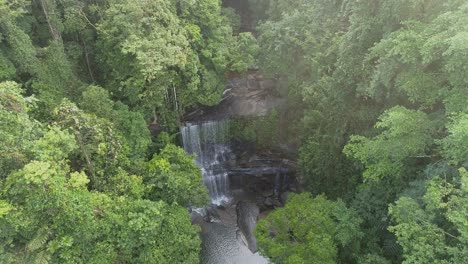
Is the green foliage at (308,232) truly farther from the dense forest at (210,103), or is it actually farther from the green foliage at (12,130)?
the green foliage at (12,130)

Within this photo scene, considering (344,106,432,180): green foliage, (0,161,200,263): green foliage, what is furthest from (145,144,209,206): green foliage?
(344,106,432,180): green foliage

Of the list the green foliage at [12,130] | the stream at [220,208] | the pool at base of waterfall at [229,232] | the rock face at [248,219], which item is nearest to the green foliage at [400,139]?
the pool at base of waterfall at [229,232]

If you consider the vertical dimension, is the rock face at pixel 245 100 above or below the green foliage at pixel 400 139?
below

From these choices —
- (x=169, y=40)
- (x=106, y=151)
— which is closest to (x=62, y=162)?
(x=106, y=151)

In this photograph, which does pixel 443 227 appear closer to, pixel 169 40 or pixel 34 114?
pixel 169 40

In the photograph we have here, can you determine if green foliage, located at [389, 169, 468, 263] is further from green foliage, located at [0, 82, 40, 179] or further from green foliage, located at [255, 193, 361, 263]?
green foliage, located at [0, 82, 40, 179]

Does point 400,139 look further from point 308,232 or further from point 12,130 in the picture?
point 12,130
